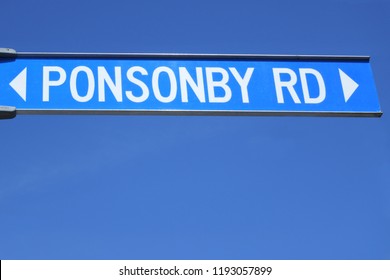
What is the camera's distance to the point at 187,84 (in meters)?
3.84

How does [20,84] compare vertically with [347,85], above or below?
above

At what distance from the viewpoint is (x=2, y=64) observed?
3.87 metres

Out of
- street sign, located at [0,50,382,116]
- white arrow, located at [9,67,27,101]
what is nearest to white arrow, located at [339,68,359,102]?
street sign, located at [0,50,382,116]

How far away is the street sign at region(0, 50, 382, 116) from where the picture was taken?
3.72 metres

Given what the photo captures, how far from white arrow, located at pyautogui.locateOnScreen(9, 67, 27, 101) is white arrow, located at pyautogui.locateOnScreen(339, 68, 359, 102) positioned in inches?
80.7

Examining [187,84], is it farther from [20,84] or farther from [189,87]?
[20,84]

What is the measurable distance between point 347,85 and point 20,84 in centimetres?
211

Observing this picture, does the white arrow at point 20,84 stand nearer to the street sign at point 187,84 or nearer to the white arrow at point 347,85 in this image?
the street sign at point 187,84

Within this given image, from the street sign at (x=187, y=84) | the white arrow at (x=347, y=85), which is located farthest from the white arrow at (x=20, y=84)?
the white arrow at (x=347, y=85)

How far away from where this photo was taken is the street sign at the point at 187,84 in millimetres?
3719

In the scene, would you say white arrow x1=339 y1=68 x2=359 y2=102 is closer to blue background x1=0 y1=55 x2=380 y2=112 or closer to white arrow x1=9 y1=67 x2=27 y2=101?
blue background x1=0 y1=55 x2=380 y2=112

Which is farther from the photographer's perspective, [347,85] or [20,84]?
[347,85]

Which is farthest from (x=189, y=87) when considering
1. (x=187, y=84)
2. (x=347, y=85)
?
(x=347, y=85)
